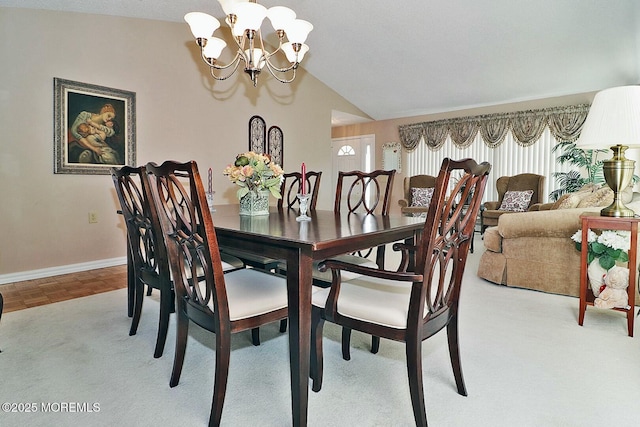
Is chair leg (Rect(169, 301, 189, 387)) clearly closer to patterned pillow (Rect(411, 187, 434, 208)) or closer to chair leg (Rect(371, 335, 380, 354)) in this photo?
chair leg (Rect(371, 335, 380, 354))

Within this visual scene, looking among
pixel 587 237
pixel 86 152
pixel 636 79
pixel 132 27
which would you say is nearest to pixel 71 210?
pixel 86 152

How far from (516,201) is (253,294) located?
5.43 metres

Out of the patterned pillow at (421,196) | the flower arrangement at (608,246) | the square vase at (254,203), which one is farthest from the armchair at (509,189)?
the square vase at (254,203)

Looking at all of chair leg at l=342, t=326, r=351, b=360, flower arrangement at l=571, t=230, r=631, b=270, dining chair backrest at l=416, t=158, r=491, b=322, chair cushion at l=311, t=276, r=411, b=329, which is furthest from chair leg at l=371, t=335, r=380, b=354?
flower arrangement at l=571, t=230, r=631, b=270

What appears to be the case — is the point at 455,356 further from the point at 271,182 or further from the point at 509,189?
the point at 509,189

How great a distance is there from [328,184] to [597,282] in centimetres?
501

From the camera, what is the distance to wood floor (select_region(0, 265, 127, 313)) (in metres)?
3.01

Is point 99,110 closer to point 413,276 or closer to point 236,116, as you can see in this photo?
point 236,116

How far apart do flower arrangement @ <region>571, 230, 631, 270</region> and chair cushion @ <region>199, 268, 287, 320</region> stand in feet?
6.80

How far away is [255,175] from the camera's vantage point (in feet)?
7.44

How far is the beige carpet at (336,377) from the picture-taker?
4.93 ft

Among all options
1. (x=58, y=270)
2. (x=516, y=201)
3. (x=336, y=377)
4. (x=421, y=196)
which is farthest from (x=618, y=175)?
(x=58, y=270)

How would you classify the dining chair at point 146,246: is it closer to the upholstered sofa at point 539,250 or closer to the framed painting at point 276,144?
the upholstered sofa at point 539,250

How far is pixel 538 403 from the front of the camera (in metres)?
1.57
